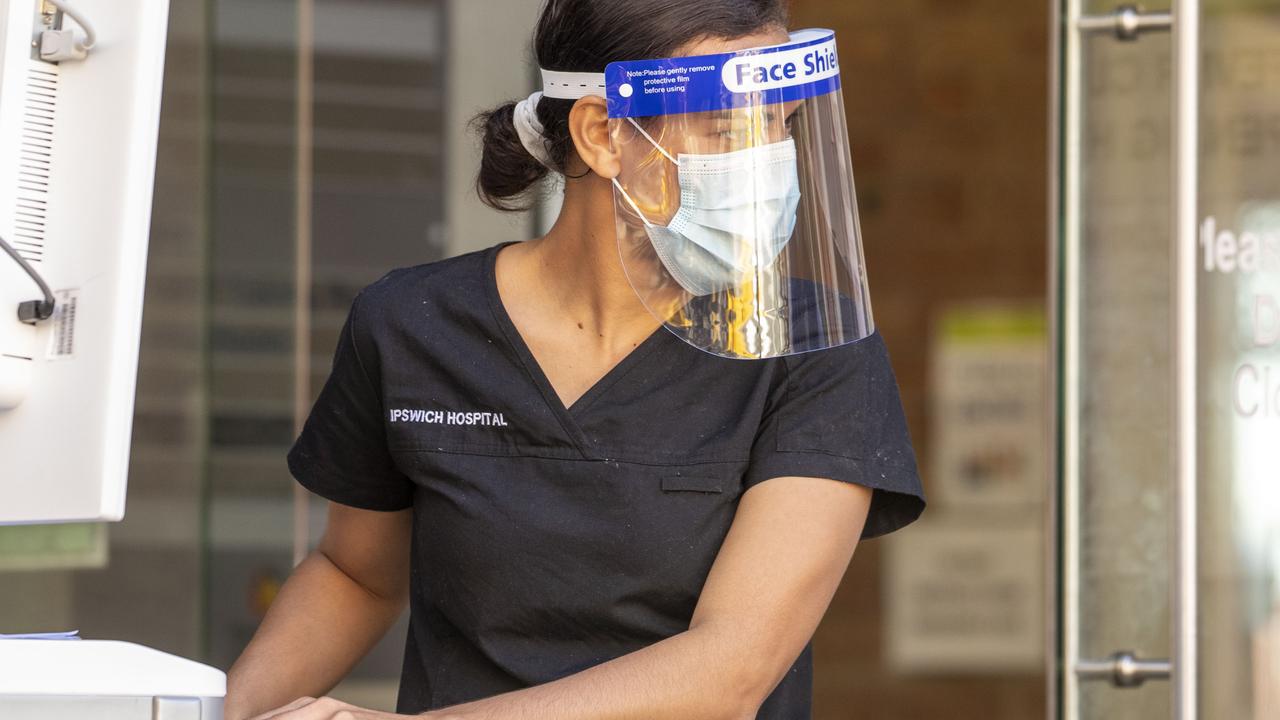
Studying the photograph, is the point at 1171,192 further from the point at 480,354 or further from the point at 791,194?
the point at 480,354

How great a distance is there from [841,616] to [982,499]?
1.56 ft

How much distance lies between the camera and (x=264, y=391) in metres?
2.85

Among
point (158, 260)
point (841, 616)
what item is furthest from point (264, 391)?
point (841, 616)

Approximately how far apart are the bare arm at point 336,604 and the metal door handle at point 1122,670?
2.82 ft

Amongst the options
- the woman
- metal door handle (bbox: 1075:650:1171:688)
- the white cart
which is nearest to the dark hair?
the woman

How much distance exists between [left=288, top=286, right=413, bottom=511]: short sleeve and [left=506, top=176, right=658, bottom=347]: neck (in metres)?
0.19

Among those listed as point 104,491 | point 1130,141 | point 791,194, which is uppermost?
point 1130,141

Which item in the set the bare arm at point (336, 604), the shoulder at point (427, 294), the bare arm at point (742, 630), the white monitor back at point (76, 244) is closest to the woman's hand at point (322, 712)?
the bare arm at point (742, 630)

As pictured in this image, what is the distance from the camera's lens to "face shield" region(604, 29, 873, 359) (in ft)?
5.09

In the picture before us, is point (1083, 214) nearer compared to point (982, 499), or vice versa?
point (1083, 214)

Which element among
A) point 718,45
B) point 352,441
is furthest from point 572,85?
point 352,441

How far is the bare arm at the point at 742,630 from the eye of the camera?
4.64ft

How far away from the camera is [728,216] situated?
1570 mm

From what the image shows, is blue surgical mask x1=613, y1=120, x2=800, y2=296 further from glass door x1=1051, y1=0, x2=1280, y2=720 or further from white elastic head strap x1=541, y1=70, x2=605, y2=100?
glass door x1=1051, y1=0, x2=1280, y2=720
